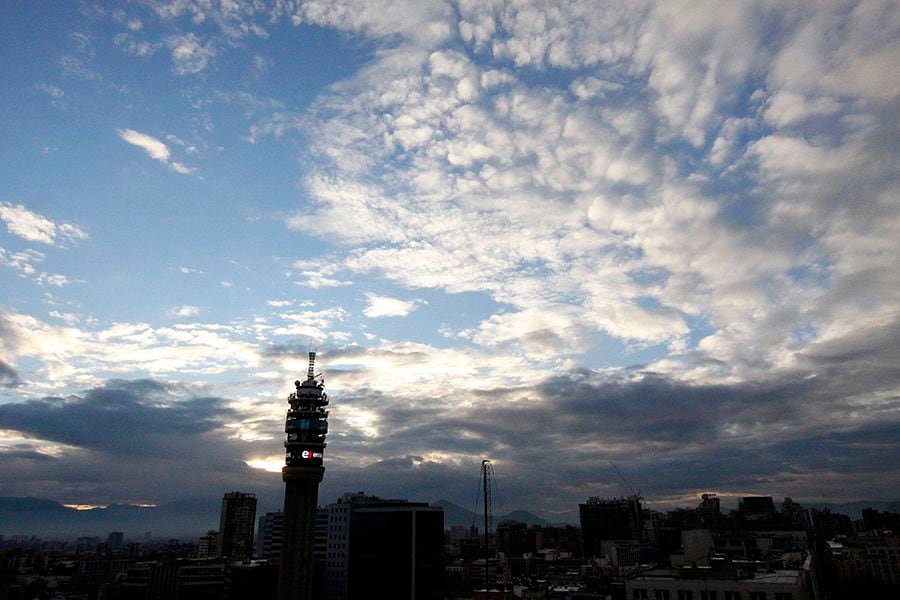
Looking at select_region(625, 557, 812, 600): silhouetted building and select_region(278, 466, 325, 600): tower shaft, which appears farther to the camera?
select_region(278, 466, 325, 600): tower shaft

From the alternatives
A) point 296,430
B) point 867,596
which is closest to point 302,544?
point 296,430

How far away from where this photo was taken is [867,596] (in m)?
191

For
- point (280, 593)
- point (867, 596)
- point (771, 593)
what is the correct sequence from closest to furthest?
point (771, 593), point (280, 593), point (867, 596)

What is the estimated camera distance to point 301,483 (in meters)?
172

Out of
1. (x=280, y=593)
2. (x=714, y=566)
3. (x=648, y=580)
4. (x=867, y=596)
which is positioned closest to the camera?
(x=648, y=580)

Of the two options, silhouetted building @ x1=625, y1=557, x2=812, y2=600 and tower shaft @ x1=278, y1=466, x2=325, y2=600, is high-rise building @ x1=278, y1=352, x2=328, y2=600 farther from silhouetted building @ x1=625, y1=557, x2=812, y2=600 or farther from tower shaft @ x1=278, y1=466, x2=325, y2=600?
silhouetted building @ x1=625, y1=557, x2=812, y2=600

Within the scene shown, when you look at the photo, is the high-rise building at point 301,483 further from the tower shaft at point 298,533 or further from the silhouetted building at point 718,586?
the silhouetted building at point 718,586

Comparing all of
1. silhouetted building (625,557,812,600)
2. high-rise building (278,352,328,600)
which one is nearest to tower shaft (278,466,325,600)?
high-rise building (278,352,328,600)

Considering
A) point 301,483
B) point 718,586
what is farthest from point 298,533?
point 718,586

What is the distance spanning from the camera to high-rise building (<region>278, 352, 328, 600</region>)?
543 feet

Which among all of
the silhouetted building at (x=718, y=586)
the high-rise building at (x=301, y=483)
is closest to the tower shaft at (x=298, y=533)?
the high-rise building at (x=301, y=483)

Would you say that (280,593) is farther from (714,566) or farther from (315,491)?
(714,566)

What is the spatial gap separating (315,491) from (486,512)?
59.2 meters

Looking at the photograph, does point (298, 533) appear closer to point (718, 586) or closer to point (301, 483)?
point (301, 483)
